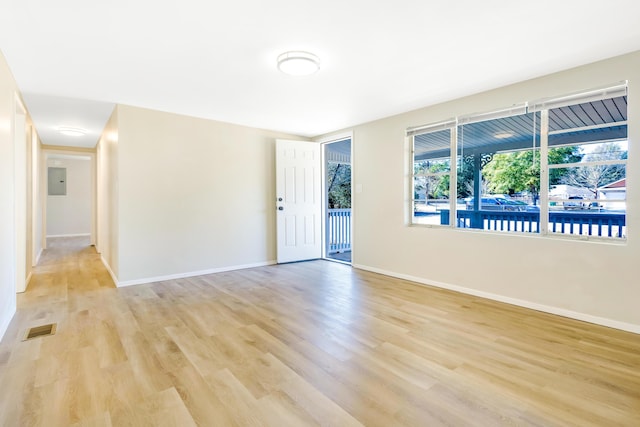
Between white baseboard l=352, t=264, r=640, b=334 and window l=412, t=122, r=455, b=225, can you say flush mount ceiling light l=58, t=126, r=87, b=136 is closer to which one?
window l=412, t=122, r=455, b=225

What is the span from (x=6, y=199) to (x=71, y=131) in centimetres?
319

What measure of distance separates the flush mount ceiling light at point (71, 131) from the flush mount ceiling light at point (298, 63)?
4430 mm

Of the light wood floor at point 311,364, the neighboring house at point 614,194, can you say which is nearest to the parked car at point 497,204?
the neighboring house at point 614,194

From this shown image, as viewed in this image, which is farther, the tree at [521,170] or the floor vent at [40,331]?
the tree at [521,170]

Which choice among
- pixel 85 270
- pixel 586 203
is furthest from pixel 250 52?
pixel 85 270

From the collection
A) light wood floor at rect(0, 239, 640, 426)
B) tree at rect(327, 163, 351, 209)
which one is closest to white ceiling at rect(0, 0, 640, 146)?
light wood floor at rect(0, 239, 640, 426)

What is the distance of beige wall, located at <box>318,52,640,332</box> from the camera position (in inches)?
104

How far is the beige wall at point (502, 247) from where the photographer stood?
265cm

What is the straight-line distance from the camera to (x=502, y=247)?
11.1ft

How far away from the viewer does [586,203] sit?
9.61ft

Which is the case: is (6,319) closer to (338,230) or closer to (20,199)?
(20,199)

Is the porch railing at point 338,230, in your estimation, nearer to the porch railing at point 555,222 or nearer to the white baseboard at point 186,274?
the white baseboard at point 186,274

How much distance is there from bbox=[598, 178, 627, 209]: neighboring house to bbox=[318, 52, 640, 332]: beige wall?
83 mm

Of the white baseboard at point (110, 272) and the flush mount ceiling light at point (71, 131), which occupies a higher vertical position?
the flush mount ceiling light at point (71, 131)
